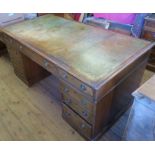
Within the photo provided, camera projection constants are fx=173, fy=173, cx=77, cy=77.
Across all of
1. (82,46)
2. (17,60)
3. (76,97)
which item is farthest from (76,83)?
(17,60)

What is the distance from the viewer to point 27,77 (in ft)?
7.45

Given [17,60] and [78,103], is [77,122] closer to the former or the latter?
[78,103]

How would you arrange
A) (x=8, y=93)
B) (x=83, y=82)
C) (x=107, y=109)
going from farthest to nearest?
1. (x=8, y=93)
2. (x=107, y=109)
3. (x=83, y=82)

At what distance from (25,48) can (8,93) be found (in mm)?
769

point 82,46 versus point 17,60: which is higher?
point 82,46

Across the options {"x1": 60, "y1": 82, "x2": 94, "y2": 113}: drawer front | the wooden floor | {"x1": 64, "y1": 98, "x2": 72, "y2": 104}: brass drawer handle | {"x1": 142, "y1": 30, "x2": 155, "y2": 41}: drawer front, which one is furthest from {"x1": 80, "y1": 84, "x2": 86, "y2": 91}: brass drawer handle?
{"x1": 142, "y1": 30, "x2": 155, "y2": 41}: drawer front

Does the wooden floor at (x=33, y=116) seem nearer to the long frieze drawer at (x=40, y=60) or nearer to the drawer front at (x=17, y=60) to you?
the drawer front at (x=17, y=60)

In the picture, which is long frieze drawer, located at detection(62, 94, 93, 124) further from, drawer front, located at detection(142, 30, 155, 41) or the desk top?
drawer front, located at detection(142, 30, 155, 41)

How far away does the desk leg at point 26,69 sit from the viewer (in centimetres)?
212

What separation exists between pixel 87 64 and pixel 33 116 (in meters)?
0.95

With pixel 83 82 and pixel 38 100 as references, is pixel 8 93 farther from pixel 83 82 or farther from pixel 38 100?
pixel 83 82

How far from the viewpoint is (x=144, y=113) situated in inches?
43.9
